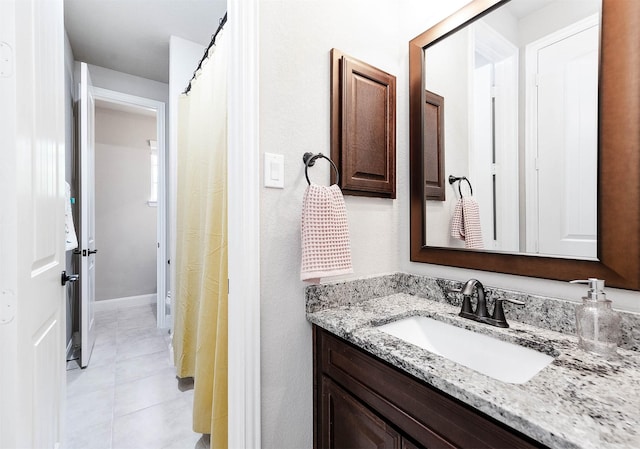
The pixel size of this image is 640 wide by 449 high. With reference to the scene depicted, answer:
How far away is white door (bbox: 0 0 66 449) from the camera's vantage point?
2.51ft

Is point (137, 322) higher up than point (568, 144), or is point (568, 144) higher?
point (568, 144)

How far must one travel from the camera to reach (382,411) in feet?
2.57

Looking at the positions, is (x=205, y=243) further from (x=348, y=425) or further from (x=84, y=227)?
(x=84, y=227)

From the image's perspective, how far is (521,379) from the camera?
78 cm

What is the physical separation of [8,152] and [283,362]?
986mm

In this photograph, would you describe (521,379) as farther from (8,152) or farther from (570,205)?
(8,152)

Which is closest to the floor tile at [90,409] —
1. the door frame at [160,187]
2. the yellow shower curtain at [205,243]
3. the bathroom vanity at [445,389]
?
the yellow shower curtain at [205,243]

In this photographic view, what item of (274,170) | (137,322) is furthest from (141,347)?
(274,170)

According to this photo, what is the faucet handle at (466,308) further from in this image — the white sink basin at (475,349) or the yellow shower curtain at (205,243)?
the yellow shower curtain at (205,243)

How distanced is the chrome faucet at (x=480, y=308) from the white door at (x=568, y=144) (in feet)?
0.69

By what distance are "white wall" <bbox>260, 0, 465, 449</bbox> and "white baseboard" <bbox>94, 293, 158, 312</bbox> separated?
11.9ft

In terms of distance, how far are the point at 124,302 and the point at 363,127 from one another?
4.00 m

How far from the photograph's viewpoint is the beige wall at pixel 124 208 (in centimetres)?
375

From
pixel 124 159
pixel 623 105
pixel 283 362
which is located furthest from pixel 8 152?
pixel 124 159
